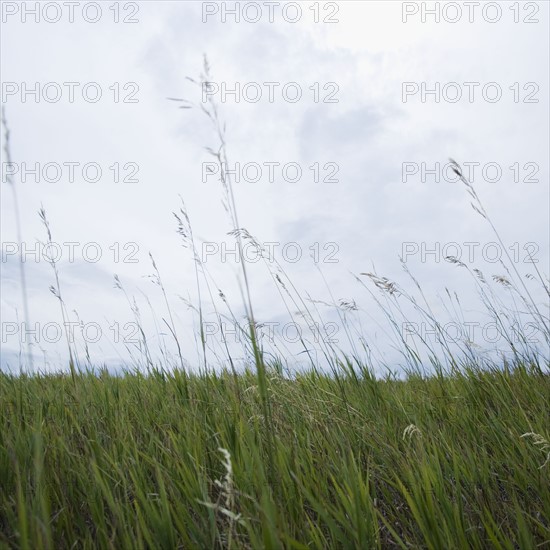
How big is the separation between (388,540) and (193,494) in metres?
0.71

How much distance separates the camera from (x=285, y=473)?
1823 millimetres

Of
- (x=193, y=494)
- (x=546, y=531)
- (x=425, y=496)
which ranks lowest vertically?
(x=546, y=531)

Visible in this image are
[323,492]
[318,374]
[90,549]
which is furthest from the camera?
[318,374]

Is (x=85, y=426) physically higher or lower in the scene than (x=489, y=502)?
higher

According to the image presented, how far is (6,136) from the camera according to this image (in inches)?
80.2

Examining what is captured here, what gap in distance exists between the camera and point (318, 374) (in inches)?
142

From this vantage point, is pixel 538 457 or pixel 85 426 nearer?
pixel 538 457

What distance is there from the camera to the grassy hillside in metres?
1.54

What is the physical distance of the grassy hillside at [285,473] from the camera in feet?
5.06

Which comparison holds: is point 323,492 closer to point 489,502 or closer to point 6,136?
point 489,502

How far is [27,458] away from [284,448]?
43.7 inches

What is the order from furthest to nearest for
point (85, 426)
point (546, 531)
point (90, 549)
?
point (85, 426)
point (546, 531)
point (90, 549)

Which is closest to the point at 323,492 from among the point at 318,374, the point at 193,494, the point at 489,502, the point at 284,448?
the point at 284,448

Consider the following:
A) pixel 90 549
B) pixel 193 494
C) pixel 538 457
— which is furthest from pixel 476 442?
pixel 90 549
